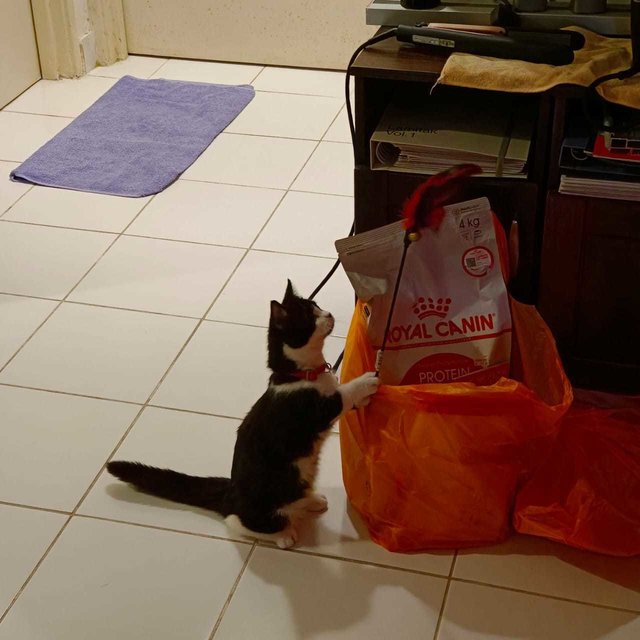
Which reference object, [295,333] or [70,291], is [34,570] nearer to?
[295,333]

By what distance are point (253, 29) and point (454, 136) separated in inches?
76.7

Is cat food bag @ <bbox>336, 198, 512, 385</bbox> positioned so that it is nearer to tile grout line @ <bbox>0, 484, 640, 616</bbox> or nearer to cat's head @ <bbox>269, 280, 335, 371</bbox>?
cat's head @ <bbox>269, 280, 335, 371</bbox>

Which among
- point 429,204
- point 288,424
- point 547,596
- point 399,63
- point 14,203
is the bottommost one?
point 547,596

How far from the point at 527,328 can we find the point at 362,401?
1.20 feet

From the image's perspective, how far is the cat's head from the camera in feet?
5.15

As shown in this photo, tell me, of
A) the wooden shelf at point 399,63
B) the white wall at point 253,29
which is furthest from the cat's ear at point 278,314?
the white wall at point 253,29

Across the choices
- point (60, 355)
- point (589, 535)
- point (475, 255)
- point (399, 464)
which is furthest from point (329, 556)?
point (60, 355)

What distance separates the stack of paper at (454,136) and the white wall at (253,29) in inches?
64.2

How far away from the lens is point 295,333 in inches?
62.0

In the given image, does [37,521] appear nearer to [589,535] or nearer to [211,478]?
[211,478]

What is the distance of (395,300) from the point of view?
1.66m

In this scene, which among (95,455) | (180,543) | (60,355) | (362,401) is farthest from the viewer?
(60,355)

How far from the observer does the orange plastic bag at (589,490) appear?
160 centimetres

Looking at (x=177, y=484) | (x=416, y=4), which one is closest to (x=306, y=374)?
(x=177, y=484)
